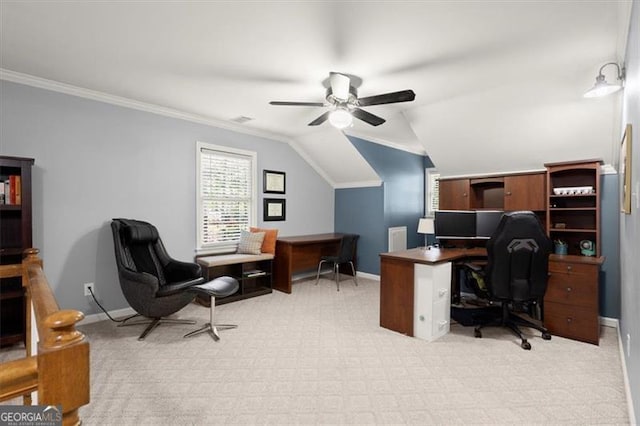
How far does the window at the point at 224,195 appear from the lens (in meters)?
4.43

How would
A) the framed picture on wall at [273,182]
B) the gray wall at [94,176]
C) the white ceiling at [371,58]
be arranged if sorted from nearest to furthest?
the white ceiling at [371,58] < the gray wall at [94,176] < the framed picture on wall at [273,182]

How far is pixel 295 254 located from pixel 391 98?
9.64 feet

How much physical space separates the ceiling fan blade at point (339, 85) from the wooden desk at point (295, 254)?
242 cm

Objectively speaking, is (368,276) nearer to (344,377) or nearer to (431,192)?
(431,192)

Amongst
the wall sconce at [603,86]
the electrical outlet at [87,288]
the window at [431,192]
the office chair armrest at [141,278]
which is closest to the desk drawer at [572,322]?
the wall sconce at [603,86]

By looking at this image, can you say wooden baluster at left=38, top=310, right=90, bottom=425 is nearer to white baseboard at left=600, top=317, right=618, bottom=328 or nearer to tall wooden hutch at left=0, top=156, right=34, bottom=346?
tall wooden hutch at left=0, top=156, right=34, bottom=346

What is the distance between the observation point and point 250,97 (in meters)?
3.61

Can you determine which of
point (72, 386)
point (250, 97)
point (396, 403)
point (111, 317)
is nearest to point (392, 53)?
point (250, 97)

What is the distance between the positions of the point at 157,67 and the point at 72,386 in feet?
9.52

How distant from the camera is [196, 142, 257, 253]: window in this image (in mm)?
4434

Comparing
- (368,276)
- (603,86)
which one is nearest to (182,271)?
(368,276)

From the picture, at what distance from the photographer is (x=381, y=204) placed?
18.3 ft

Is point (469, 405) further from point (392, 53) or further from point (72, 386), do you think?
point (392, 53)

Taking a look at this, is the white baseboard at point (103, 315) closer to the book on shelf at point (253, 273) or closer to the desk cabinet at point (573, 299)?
the book on shelf at point (253, 273)
